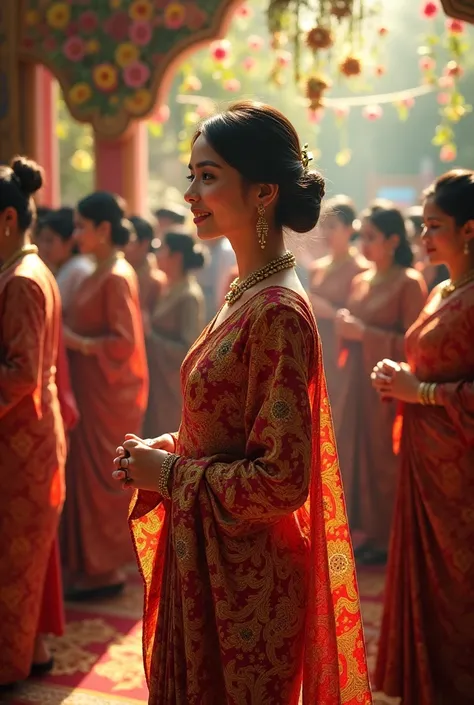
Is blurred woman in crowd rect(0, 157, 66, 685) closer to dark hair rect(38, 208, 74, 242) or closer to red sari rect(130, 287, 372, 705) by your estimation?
red sari rect(130, 287, 372, 705)

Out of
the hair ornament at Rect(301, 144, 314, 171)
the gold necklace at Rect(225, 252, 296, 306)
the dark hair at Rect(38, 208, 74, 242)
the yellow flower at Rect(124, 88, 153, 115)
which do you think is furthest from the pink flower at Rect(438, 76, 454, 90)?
the gold necklace at Rect(225, 252, 296, 306)

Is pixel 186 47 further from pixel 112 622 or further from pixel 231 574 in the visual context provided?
pixel 231 574

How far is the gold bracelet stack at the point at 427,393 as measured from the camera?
10.1 feet

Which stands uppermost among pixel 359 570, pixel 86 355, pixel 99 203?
pixel 99 203

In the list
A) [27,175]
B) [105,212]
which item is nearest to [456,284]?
[27,175]

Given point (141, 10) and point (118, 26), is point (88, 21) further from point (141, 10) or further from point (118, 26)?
point (141, 10)

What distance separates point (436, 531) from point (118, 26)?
420 centimetres

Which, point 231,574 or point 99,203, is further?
point 99,203

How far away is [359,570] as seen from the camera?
5051 millimetres

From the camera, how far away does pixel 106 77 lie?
6.08m

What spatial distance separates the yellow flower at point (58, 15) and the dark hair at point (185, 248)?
1628 millimetres

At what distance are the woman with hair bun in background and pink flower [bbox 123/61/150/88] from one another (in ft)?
5.03

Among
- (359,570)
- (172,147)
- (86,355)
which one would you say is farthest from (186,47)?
(172,147)

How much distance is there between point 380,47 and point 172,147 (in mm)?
15065
